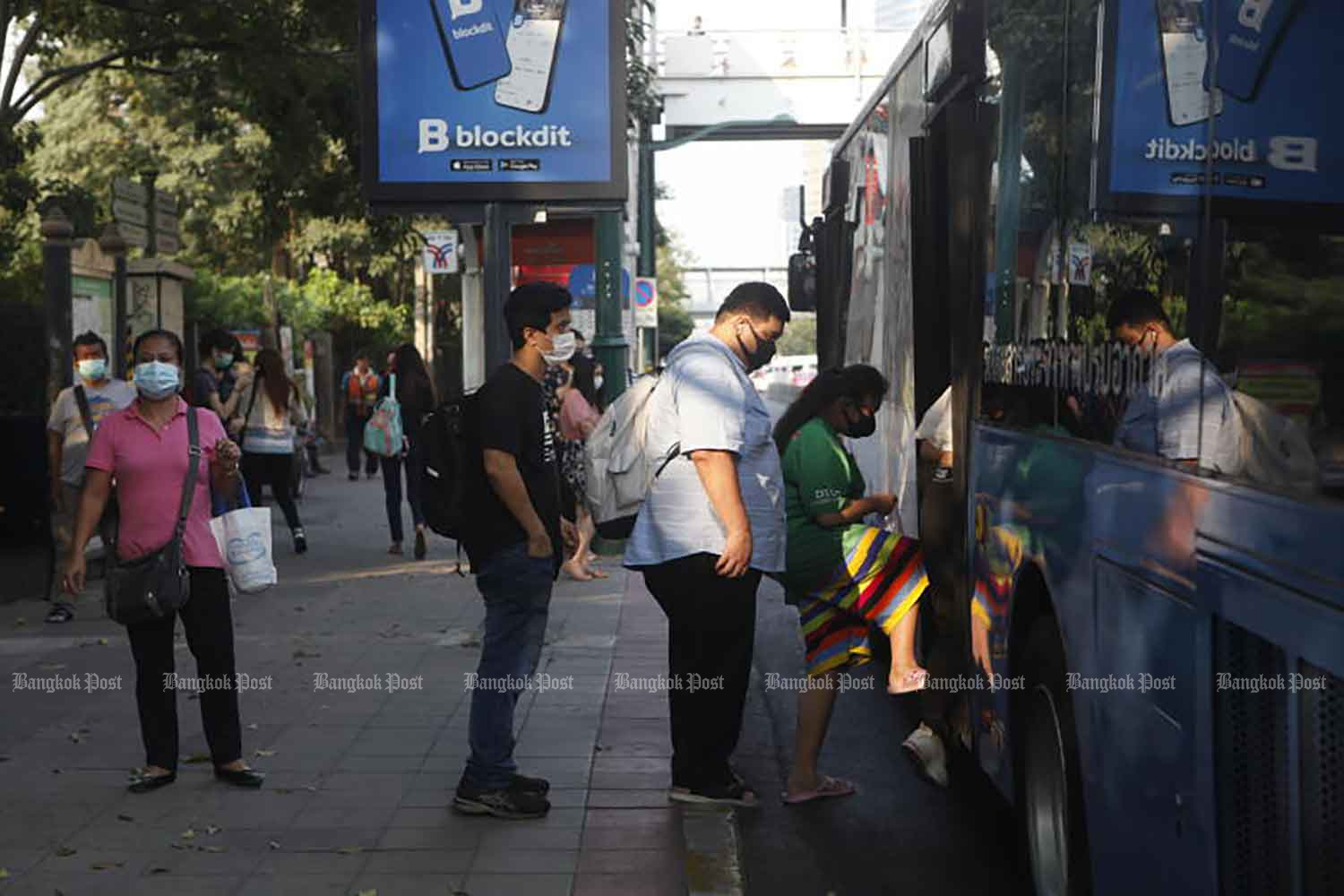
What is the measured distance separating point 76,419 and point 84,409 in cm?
8

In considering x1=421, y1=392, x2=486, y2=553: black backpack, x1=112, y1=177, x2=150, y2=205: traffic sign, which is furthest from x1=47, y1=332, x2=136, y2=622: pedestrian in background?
x1=421, y1=392, x2=486, y2=553: black backpack

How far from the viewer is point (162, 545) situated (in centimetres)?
684

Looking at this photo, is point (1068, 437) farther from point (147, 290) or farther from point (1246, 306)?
point (147, 290)

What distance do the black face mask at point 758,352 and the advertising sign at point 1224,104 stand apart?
254cm

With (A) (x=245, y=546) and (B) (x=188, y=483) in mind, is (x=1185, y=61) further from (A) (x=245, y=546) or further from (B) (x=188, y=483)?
(A) (x=245, y=546)

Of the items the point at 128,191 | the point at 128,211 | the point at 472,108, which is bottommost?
the point at 128,211

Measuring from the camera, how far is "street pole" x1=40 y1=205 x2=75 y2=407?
12.9 metres

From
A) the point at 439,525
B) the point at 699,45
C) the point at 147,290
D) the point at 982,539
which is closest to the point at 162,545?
the point at 439,525

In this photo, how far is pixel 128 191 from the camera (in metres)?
12.1

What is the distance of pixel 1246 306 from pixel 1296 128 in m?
0.35

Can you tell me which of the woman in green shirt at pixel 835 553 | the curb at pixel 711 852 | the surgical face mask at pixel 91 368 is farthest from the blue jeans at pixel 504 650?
the surgical face mask at pixel 91 368

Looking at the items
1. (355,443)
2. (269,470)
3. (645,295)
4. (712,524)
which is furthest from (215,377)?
(645,295)

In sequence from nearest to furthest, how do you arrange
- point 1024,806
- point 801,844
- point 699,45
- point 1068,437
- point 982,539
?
point 1068,437
point 1024,806
point 982,539
point 801,844
point 699,45

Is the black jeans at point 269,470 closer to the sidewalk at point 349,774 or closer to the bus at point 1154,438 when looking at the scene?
the sidewalk at point 349,774
